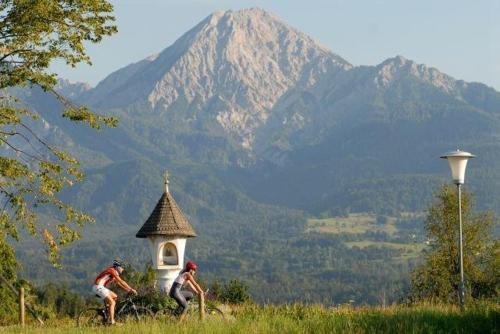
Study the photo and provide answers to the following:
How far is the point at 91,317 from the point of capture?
99.9 feet

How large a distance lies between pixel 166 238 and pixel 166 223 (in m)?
0.67

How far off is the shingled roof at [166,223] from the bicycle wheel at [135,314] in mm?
9256

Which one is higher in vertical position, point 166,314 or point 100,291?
point 100,291

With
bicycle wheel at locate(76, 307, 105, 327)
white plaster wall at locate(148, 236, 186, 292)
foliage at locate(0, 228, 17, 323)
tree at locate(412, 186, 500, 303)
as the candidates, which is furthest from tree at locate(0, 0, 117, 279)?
tree at locate(412, 186, 500, 303)

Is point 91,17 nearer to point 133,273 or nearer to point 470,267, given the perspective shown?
point 470,267

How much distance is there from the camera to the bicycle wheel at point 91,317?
29.7 metres

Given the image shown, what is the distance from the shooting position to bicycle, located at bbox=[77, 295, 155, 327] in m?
29.7

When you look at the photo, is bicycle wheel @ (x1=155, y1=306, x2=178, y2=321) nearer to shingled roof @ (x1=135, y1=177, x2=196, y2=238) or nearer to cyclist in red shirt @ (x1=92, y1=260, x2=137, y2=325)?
cyclist in red shirt @ (x1=92, y1=260, x2=137, y2=325)

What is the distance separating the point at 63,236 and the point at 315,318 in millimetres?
9106

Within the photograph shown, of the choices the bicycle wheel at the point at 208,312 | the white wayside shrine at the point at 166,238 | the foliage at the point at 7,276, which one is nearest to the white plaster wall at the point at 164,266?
the white wayside shrine at the point at 166,238

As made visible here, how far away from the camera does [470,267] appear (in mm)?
68375

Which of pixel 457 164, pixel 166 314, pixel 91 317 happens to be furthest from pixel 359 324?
pixel 91 317

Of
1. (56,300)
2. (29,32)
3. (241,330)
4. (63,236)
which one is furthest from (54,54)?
(56,300)

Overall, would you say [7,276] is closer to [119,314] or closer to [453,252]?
[119,314]
